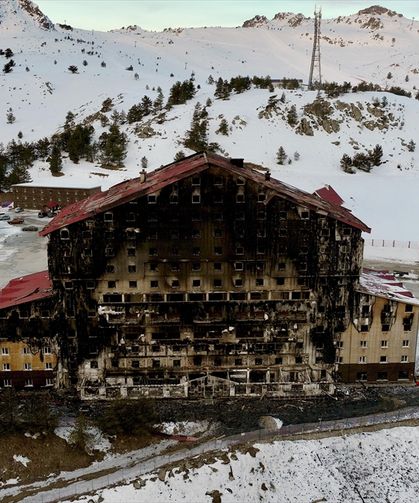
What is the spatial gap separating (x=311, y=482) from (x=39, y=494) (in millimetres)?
18065

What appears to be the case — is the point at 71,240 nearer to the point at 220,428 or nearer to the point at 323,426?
the point at 220,428

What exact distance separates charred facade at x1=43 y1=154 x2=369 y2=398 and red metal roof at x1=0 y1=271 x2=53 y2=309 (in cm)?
247

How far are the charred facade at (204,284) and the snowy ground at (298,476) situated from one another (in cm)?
797

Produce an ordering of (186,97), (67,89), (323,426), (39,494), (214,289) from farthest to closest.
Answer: (67,89)
(186,97)
(214,289)
(323,426)
(39,494)

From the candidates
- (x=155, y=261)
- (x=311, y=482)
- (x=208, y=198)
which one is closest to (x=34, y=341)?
(x=155, y=261)

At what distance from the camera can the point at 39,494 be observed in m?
33.0

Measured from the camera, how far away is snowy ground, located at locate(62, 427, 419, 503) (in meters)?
33.1

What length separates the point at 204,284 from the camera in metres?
42.2

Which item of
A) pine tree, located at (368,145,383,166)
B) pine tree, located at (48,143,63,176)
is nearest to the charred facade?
pine tree, located at (48,143,63,176)

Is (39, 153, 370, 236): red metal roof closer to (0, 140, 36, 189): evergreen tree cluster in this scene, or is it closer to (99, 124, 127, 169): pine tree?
(99, 124, 127, 169): pine tree

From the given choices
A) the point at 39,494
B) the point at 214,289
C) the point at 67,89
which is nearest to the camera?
the point at 39,494

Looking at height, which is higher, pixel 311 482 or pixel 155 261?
pixel 155 261

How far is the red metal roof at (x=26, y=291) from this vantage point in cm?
4225

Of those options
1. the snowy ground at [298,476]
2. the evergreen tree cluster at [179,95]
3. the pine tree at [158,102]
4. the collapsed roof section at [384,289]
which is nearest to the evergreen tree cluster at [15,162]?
the pine tree at [158,102]
